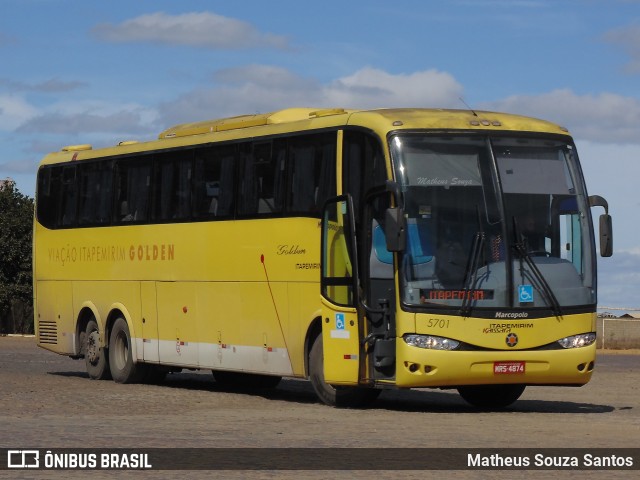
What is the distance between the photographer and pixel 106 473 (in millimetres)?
12664

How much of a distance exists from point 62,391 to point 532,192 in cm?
A: 842

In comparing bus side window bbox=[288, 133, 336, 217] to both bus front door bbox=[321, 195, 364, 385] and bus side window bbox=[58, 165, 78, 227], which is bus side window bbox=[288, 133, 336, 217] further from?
bus side window bbox=[58, 165, 78, 227]

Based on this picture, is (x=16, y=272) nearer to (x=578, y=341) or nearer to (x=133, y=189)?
(x=133, y=189)

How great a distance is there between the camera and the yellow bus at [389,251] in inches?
782

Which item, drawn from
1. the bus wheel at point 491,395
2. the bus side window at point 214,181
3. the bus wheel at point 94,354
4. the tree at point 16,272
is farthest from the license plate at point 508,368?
the tree at point 16,272

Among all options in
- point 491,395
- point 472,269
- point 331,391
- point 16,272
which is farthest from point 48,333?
point 16,272

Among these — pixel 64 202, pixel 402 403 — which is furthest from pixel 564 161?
pixel 64 202

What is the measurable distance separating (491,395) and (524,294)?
2.64 m

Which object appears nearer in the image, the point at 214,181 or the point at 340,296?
the point at 340,296

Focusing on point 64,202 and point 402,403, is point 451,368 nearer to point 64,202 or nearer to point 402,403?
point 402,403

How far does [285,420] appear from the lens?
61.4 feet

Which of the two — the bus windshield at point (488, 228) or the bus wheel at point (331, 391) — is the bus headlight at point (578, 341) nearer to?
the bus windshield at point (488, 228)

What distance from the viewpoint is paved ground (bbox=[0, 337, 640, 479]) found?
1534cm

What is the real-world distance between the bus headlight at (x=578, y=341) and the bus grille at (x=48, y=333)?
12520mm
